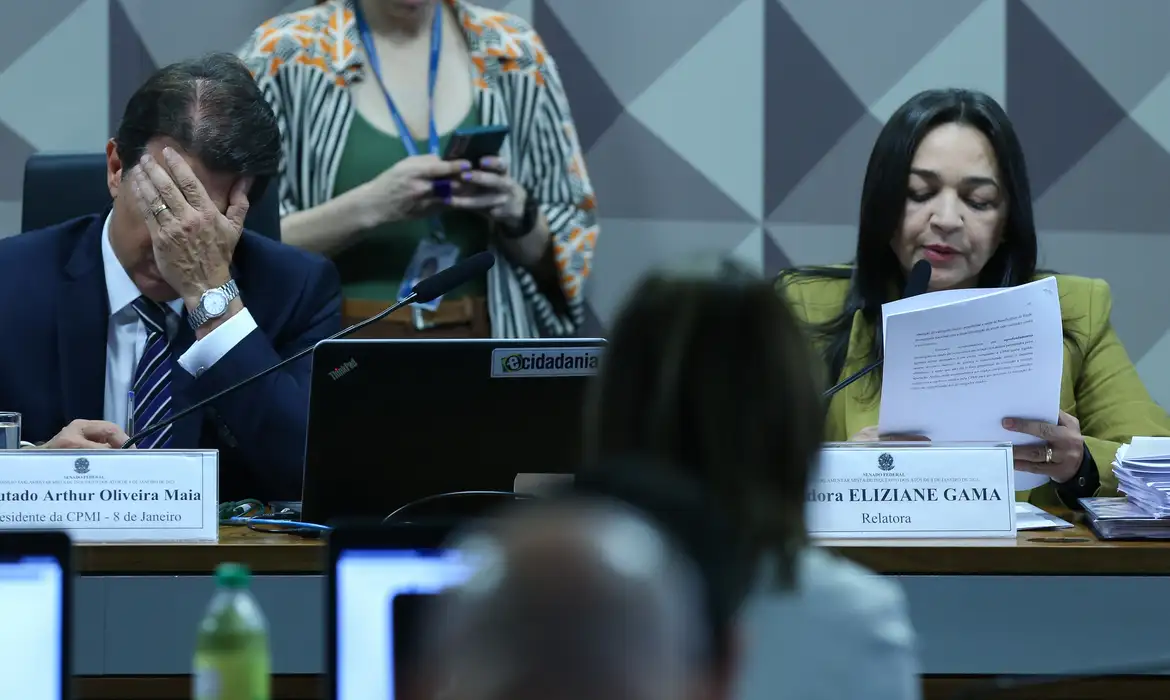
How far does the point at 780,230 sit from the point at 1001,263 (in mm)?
1514

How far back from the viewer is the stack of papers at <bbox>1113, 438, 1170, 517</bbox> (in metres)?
1.97

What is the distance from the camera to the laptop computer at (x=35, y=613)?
110 cm

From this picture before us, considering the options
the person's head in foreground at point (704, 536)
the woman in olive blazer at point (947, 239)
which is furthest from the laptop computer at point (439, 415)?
the person's head in foreground at point (704, 536)

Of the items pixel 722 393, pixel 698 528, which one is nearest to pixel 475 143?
pixel 722 393

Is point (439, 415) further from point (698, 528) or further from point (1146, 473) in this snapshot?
point (698, 528)

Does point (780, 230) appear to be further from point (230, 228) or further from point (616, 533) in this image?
point (616, 533)

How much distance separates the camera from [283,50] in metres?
3.46

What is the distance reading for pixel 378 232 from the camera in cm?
342

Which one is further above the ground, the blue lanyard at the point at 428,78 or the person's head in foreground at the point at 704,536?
the blue lanyard at the point at 428,78

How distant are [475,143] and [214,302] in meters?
1.01

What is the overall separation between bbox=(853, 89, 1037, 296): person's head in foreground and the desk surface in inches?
37.0

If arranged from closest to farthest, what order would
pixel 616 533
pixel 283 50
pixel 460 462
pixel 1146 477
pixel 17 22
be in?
1. pixel 616 533
2. pixel 460 462
3. pixel 1146 477
4. pixel 283 50
5. pixel 17 22

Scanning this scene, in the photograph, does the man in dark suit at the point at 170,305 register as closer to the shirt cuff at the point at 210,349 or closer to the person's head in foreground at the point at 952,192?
the shirt cuff at the point at 210,349

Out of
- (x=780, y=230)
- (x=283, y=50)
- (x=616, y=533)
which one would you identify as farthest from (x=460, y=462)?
(x=780, y=230)
